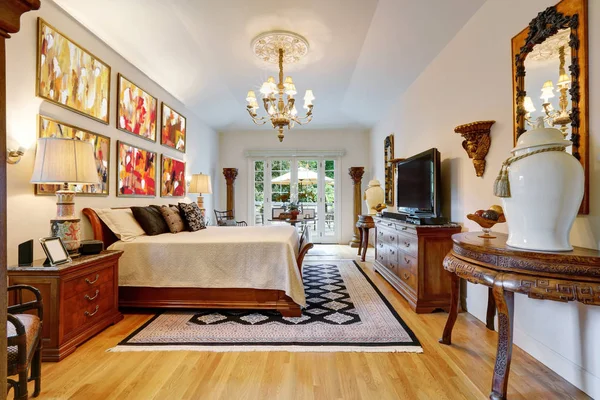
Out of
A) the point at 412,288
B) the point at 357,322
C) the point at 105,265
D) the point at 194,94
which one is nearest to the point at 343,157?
the point at 194,94

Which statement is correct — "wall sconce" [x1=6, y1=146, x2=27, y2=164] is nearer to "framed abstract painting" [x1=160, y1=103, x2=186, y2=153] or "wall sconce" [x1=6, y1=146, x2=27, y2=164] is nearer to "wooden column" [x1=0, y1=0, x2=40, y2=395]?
"wooden column" [x1=0, y1=0, x2=40, y2=395]

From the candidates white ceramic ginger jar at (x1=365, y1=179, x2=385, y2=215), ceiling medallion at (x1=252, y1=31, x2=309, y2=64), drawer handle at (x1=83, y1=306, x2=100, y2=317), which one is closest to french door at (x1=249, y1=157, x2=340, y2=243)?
white ceramic ginger jar at (x1=365, y1=179, x2=385, y2=215)

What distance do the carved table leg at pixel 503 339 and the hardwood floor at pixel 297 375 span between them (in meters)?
0.12

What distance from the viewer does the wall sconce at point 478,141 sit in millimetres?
2358

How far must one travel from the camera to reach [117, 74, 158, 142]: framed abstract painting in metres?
3.26

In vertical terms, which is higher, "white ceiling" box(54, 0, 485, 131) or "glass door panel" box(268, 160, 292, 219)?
"white ceiling" box(54, 0, 485, 131)

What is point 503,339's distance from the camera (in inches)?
56.6

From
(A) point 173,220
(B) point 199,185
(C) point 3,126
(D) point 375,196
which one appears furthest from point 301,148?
(C) point 3,126

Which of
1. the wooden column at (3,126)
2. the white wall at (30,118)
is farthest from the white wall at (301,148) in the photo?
the wooden column at (3,126)

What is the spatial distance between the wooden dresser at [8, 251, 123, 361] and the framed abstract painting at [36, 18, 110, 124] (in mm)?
1360

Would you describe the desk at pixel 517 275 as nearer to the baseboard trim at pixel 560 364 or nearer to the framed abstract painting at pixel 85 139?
the baseboard trim at pixel 560 364

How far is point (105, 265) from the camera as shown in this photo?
2311 mm

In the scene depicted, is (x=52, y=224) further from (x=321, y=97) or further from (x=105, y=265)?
(x=321, y=97)

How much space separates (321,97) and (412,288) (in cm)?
369
